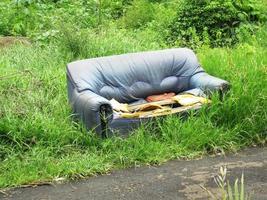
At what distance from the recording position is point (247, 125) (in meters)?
6.46

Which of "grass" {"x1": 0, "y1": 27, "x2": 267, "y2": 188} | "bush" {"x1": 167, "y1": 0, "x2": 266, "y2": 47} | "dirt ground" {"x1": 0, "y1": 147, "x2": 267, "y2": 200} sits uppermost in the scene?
"bush" {"x1": 167, "y1": 0, "x2": 266, "y2": 47}

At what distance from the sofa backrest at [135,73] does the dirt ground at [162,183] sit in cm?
145

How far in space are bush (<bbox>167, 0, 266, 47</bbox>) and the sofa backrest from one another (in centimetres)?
314

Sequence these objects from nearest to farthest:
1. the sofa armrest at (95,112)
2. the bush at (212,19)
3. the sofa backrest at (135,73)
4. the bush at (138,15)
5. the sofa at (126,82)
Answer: the sofa armrest at (95,112) → the sofa at (126,82) → the sofa backrest at (135,73) → the bush at (212,19) → the bush at (138,15)

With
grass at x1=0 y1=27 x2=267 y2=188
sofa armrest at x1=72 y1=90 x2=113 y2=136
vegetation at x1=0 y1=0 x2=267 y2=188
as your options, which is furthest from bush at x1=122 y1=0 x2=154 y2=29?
sofa armrest at x1=72 y1=90 x2=113 y2=136

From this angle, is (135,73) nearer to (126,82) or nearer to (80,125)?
(126,82)

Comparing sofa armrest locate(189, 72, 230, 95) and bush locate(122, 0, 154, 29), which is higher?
bush locate(122, 0, 154, 29)

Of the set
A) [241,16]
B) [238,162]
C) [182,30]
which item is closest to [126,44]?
[182,30]

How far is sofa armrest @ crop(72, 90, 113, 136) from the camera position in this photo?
587cm

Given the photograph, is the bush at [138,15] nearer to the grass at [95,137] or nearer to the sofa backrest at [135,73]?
the grass at [95,137]

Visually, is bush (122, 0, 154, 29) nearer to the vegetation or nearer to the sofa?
the vegetation

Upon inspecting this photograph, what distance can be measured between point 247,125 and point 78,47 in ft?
11.2

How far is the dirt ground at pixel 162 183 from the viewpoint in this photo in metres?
4.96

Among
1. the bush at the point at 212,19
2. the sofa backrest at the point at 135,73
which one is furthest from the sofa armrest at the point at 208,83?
the bush at the point at 212,19
